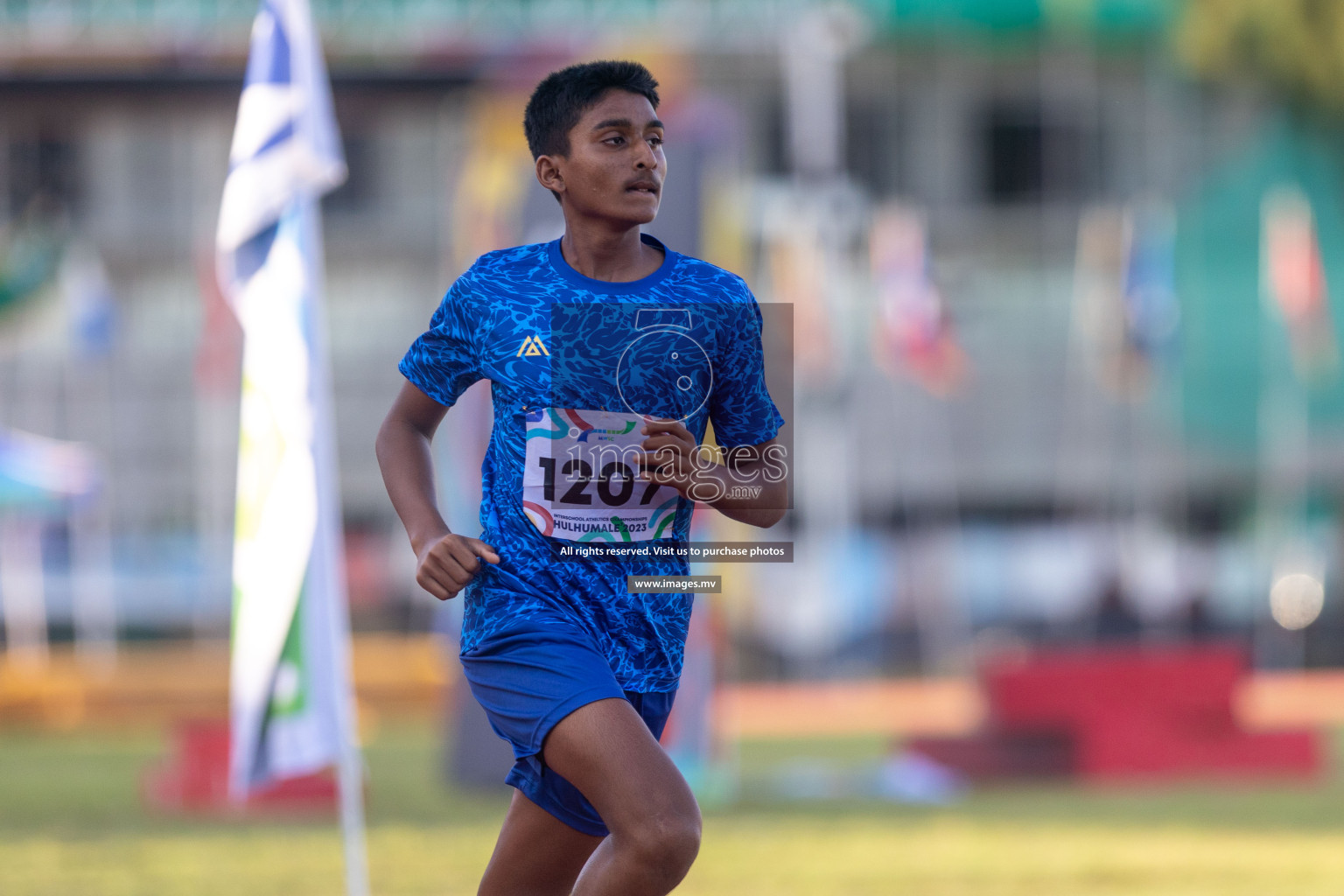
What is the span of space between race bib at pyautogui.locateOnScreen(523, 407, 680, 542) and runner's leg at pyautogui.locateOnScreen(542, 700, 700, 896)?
38 centimetres

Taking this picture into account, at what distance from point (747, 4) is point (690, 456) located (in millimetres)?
25966

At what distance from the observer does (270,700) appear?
623 centimetres

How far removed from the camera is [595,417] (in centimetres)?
376

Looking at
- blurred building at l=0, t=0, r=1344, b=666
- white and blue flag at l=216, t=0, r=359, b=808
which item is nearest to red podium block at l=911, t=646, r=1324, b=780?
white and blue flag at l=216, t=0, r=359, b=808

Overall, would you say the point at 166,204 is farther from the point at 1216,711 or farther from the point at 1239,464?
the point at 1216,711

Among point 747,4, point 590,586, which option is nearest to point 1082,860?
point 590,586

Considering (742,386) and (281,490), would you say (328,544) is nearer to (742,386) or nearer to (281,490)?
(281,490)

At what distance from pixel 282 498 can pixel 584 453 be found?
2.78 m

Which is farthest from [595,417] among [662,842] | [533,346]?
[662,842]

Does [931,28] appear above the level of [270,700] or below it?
above

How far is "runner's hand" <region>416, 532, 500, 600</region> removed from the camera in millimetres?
3670

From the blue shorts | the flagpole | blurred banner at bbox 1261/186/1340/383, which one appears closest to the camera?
the blue shorts

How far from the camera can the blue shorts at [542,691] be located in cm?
362

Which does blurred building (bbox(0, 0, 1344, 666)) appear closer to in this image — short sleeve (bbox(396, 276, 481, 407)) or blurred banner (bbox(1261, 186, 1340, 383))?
blurred banner (bbox(1261, 186, 1340, 383))
